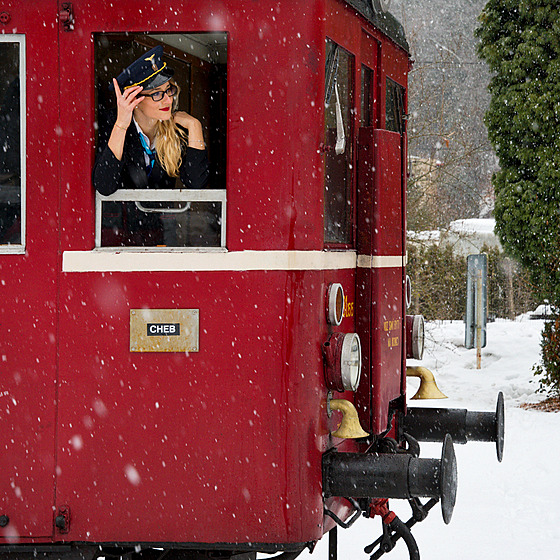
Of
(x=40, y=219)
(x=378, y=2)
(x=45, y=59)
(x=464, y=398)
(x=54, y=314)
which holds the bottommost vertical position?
(x=464, y=398)

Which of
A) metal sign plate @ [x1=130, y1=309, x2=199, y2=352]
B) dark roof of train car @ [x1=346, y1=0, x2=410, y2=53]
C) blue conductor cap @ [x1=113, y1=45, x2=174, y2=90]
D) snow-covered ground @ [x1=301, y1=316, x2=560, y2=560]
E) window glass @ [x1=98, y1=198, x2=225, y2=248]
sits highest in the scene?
dark roof of train car @ [x1=346, y1=0, x2=410, y2=53]

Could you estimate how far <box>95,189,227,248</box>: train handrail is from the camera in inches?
133

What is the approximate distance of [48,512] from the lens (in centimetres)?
340

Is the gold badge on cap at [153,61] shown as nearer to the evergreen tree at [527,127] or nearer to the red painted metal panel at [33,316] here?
the red painted metal panel at [33,316]

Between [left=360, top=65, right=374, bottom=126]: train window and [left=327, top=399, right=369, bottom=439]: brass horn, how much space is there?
1.39 m

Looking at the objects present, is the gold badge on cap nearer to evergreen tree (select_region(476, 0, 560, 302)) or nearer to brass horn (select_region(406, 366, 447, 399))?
brass horn (select_region(406, 366, 447, 399))

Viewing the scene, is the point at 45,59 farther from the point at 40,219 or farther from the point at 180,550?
the point at 180,550

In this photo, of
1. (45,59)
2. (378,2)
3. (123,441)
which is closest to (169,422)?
(123,441)

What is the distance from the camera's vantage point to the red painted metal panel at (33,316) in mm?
3402

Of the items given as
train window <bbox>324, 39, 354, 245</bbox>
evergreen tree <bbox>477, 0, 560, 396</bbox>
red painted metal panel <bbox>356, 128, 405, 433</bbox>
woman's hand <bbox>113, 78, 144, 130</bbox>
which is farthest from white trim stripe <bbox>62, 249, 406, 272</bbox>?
evergreen tree <bbox>477, 0, 560, 396</bbox>

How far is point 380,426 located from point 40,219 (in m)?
1.75

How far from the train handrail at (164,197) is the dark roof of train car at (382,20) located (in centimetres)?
103

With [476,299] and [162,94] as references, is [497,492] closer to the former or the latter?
[162,94]

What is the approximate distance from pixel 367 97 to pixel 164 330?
5.51 ft
